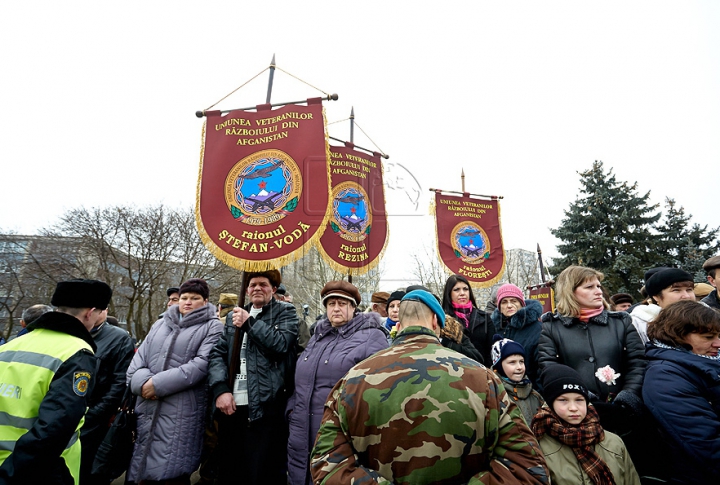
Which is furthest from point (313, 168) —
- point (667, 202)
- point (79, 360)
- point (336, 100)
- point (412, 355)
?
point (667, 202)

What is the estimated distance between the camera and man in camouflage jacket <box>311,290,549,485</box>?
4.79 feet

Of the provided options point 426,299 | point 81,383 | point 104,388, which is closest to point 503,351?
point 426,299

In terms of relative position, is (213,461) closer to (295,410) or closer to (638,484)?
(295,410)

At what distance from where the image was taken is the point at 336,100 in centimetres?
450

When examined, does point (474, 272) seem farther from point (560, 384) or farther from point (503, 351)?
point (560, 384)

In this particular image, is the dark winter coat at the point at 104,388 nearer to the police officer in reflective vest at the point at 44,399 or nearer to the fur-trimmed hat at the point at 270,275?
the police officer in reflective vest at the point at 44,399

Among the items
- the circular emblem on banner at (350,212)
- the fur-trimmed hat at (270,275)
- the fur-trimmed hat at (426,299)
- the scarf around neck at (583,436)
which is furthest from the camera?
the circular emblem on banner at (350,212)

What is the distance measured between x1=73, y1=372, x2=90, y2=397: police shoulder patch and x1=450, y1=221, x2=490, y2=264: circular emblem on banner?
6.89m

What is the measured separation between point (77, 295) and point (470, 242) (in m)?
7.14

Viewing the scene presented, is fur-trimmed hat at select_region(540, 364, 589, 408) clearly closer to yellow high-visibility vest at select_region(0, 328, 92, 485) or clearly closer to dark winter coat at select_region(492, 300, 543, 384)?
dark winter coat at select_region(492, 300, 543, 384)

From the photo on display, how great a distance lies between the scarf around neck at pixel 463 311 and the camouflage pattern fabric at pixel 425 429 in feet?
8.60

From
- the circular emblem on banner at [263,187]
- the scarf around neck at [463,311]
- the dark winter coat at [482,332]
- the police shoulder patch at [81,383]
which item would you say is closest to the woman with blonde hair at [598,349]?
the dark winter coat at [482,332]

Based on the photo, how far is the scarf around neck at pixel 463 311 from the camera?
13.8 feet

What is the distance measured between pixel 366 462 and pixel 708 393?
2.15 m
